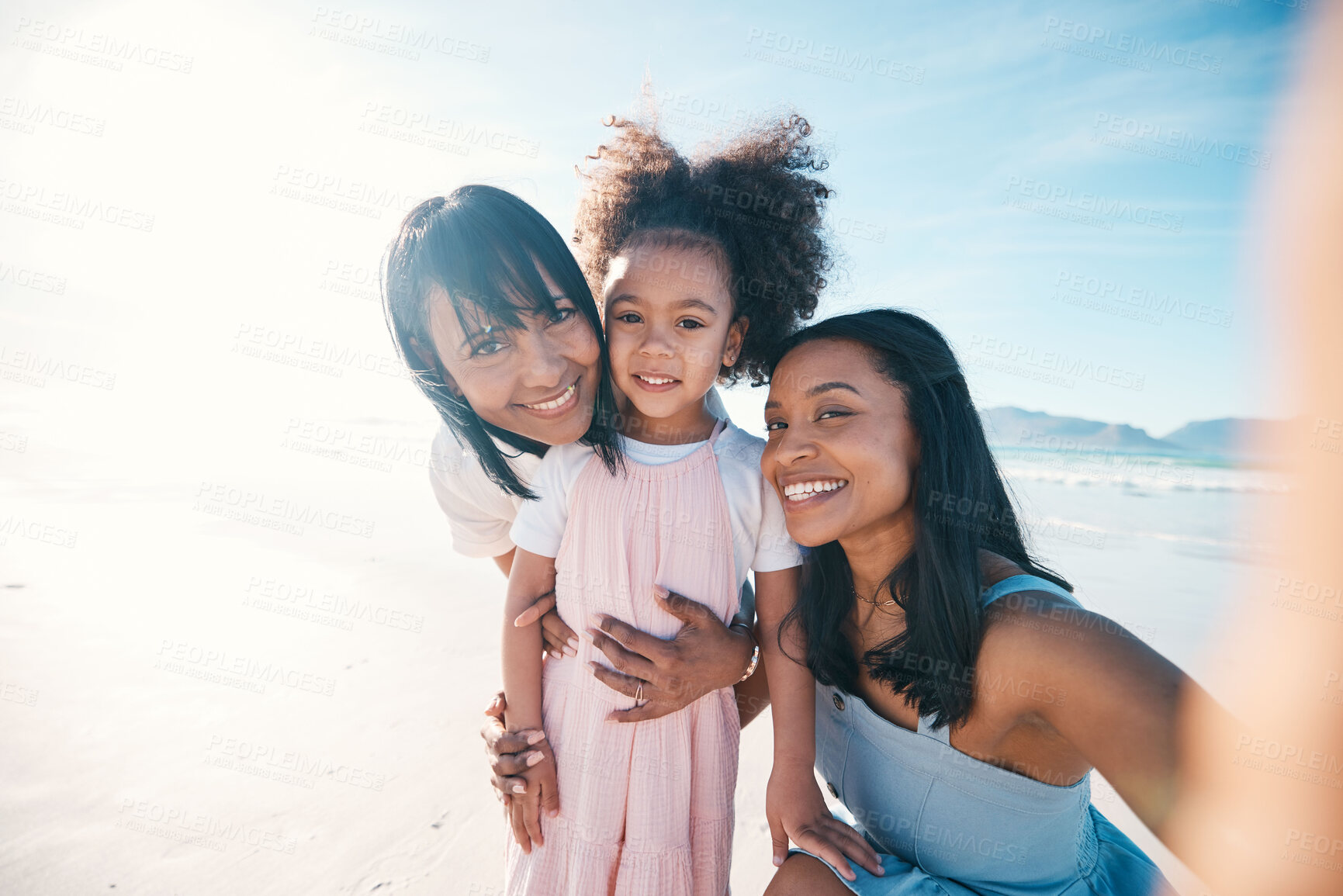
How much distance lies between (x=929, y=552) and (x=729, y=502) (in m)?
0.60

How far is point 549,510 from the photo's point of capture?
7.32 feet

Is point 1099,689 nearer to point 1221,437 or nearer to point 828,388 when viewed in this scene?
Answer: point 828,388

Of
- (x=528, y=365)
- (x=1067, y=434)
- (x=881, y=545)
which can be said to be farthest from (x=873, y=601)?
(x=1067, y=434)

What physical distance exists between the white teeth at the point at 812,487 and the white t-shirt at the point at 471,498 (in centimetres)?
53

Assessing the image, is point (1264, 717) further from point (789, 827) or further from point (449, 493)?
point (449, 493)

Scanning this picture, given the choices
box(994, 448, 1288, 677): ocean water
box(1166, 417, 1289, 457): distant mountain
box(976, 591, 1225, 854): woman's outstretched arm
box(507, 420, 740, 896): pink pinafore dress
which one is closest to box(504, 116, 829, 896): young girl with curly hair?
box(507, 420, 740, 896): pink pinafore dress

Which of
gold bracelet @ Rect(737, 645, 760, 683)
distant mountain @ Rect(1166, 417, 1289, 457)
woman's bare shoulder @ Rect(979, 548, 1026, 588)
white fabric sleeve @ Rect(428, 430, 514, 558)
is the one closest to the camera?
woman's bare shoulder @ Rect(979, 548, 1026, 588)

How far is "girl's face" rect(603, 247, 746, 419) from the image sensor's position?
7.16ft

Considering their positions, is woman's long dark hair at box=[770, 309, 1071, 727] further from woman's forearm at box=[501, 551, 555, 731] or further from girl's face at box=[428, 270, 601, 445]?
woman's forearm at box=[501, 551, 555, 731]

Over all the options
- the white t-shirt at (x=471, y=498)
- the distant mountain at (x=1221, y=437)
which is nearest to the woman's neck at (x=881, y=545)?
the white t-shirt at (x=471, y=498)

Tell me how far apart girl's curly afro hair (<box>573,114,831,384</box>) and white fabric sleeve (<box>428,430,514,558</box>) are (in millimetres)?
887

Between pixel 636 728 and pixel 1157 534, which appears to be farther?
pixel 1157 534

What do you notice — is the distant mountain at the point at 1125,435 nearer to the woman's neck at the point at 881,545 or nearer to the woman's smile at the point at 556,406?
the woman's neck at the point at 881,545

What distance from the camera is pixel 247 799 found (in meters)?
3.13
